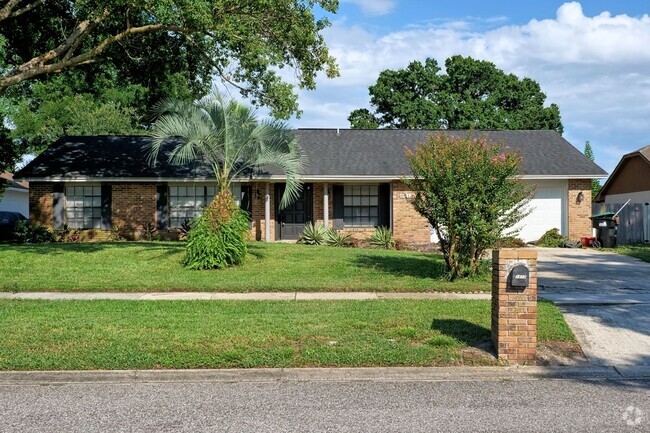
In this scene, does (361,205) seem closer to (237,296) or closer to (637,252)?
(637,252)

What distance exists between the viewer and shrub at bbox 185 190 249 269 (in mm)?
13625

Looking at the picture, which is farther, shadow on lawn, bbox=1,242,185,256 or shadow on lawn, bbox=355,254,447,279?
shadow on lawn, bbox=1,242,185,256

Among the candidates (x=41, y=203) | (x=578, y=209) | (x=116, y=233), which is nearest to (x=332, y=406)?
(x=116, y=233)

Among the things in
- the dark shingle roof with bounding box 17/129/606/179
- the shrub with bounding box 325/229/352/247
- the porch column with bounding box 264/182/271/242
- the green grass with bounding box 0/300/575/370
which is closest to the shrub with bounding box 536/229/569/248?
the dark shingle roof with bounding box 17/129/606/179

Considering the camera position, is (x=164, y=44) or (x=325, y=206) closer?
(x=164, y=44)

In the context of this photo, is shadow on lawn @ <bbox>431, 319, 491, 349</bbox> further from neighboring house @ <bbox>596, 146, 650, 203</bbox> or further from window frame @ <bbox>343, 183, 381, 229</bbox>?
neighboring house @ <bbox>596, 146, 650, 203</bbox>

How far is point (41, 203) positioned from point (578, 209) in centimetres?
1913

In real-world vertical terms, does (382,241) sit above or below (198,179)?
below

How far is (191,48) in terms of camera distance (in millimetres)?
17797

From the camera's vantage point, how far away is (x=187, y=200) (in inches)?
A: 832

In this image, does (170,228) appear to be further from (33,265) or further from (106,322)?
(106,322)

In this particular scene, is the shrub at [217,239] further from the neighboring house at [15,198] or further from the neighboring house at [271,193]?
the neighboring house at [15,198]

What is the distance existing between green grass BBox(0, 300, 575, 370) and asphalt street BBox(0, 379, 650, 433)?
19.1 inches

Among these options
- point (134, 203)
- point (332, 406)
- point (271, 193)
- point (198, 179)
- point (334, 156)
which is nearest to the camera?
point (332, 406)
